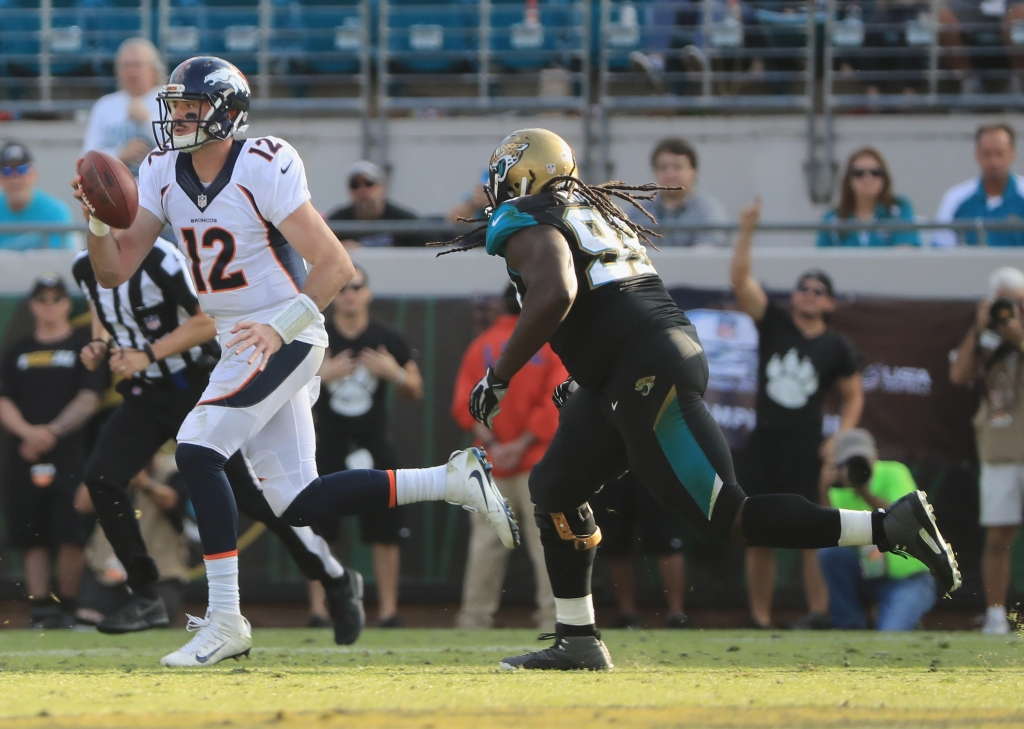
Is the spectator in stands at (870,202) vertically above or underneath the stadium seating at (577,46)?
underneath

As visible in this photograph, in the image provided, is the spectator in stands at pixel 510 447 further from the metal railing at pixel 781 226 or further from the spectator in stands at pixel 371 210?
the spectator in stands at pixel 371 210

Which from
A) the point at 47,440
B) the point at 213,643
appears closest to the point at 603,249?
the point at 213,643

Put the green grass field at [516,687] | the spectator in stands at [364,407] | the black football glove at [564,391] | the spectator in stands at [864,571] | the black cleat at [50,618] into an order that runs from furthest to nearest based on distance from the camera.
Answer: the spectator in stands at [364,407] < the black cleat at [50,618] < the spectator in stands at [864,571] < the black football glove at [564,391] < the green grass field at [516,687]

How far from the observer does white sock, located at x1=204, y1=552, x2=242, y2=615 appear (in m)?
4.79

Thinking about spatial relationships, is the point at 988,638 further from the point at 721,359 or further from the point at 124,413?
the point at 124,413

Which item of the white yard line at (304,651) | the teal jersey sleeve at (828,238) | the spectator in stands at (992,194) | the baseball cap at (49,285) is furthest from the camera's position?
the teal jersey sleeve at (828,238)

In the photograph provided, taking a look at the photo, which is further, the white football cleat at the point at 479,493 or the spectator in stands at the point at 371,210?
the spectator in stands at the point at 371,210

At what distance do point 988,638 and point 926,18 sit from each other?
5.80 metres

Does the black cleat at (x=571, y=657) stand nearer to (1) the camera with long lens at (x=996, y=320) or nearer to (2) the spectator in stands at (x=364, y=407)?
(2) the spectator in stands at (x=364, y=407)

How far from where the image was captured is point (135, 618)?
19.6ft

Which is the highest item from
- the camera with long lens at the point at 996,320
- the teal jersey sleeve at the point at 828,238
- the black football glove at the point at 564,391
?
the teal jersey sleeve at the point at 828,238

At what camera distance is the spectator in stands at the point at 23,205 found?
9086 mm

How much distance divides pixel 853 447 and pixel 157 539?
13.0ft

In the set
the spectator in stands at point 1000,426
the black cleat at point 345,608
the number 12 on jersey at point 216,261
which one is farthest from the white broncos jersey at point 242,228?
the spectator in stands at point 1000,426
